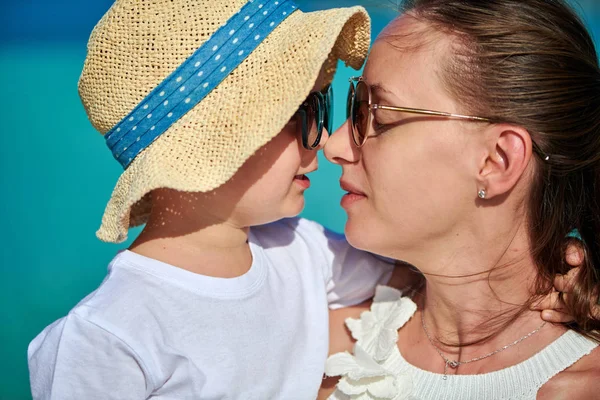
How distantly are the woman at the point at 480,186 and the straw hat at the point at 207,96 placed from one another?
0.31 meters

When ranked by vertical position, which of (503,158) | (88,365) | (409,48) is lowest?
(88,365)

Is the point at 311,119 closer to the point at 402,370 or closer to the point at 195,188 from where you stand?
the point at 195,188

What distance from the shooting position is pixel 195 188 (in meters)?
1.85

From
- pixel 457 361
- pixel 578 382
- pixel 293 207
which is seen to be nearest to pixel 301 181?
pixel 293 207

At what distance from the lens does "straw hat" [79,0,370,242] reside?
1.88m

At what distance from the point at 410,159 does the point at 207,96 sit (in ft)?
2.22

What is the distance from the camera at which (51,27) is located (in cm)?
671

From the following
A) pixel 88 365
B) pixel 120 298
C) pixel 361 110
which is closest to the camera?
pixel 88 365

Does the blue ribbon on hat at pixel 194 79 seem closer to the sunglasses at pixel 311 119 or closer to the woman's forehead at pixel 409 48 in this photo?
the sunglasses at pixel 311 119

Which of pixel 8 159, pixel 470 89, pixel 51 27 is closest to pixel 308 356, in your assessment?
pixel 470 89

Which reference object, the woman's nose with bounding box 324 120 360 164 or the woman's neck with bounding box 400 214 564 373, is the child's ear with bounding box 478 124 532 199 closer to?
the woman's neck with bounding box 400 214 564 373

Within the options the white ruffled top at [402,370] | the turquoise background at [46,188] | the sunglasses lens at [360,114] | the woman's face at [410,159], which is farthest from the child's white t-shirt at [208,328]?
the turquoise background at [46,188]

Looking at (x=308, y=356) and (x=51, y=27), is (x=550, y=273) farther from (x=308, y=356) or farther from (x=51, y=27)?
(x=51, y=27)

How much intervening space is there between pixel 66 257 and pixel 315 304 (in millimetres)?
2929
